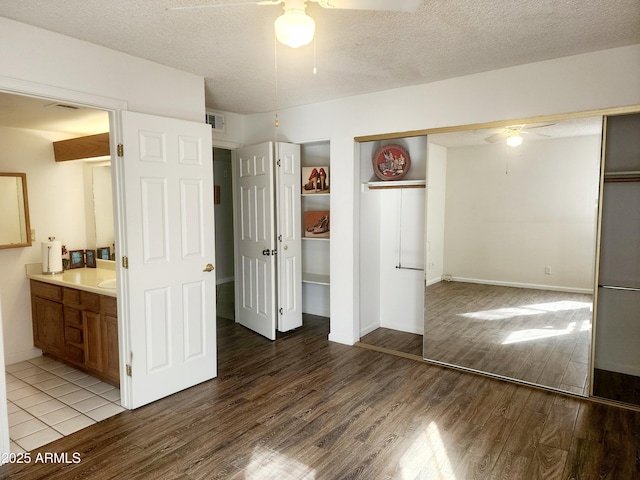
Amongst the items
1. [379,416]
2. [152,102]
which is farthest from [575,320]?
[152,102]

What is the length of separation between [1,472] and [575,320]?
12.9 ft

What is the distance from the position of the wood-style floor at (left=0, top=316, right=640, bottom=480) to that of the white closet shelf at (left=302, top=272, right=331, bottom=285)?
1.37m

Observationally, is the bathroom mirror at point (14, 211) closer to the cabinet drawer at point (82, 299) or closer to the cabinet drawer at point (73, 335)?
the cabinet drawer at point (82, 299)

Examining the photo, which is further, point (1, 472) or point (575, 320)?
point (575, 320)

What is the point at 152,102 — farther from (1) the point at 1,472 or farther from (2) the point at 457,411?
(2) the point at 457,411

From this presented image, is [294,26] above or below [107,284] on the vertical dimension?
above

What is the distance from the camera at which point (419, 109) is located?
3.69 metres

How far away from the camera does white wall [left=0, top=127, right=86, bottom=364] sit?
390 cm

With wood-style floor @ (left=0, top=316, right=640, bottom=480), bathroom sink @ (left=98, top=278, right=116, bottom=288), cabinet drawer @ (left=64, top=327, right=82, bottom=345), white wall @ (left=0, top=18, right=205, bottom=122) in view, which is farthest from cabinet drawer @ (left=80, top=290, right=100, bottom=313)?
white wall @ (left=0, top=18, right=205, bottom=122)

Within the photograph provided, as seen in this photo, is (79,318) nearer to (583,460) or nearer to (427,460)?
(427,460)

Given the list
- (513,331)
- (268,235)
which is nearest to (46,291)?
(268,235)

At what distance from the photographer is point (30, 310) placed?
4086 mm

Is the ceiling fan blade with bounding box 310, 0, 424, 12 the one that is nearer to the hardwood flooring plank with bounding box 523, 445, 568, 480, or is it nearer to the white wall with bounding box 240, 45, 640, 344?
the white wall with bounding box 240, 45, 640, 344

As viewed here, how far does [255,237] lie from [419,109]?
85.0 inches
